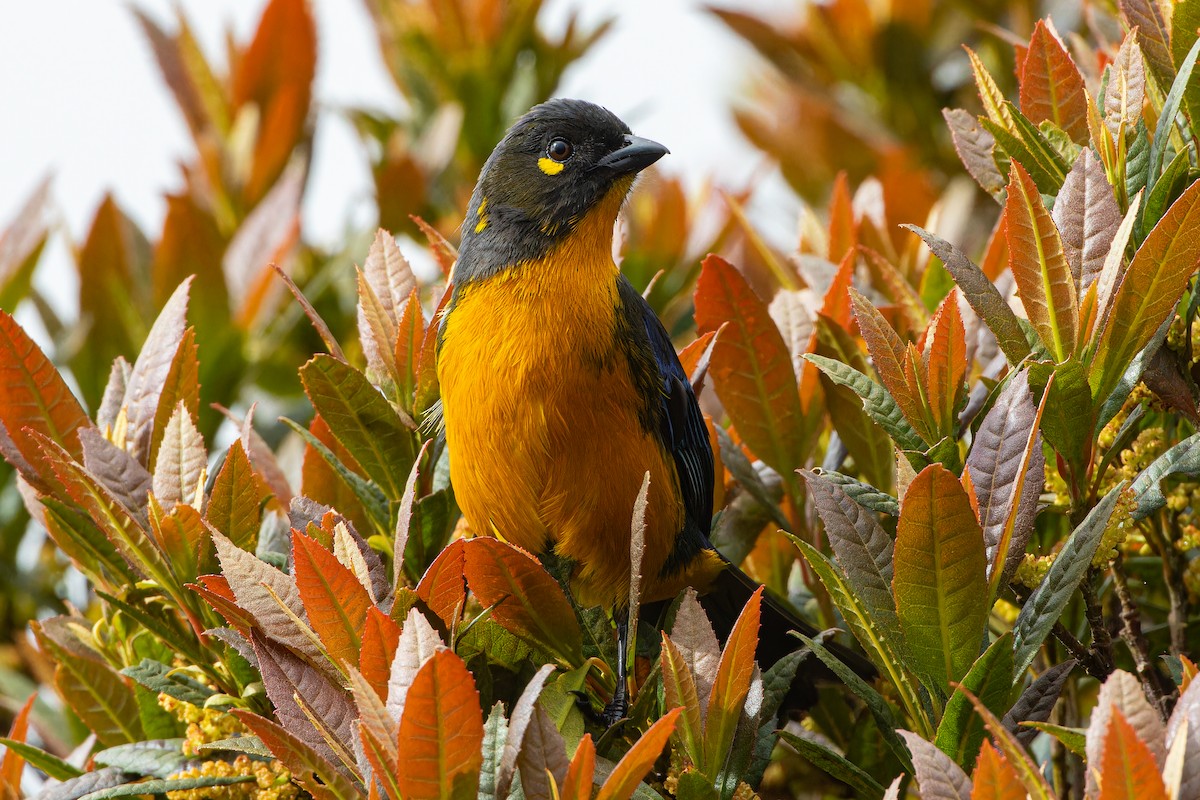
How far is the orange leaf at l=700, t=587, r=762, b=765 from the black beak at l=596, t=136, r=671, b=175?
1.67 metres

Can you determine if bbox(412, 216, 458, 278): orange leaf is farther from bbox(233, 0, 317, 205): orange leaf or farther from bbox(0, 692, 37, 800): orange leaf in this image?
bbox(233, 0, 317, 205): orange leaf

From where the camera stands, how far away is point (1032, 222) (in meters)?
1.91

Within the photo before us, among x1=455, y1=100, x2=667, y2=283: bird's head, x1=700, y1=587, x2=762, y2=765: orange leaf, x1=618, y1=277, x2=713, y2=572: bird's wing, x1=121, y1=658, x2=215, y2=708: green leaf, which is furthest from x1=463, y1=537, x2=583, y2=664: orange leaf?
x1=455, y1=100, x2=667, y2=283: bird's head

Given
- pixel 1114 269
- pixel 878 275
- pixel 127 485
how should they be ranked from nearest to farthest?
pixel 1114 269, pixel 127 485, pixel 878 275

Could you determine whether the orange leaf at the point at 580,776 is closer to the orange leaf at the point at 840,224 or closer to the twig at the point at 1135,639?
the twig at the point at 1135,639

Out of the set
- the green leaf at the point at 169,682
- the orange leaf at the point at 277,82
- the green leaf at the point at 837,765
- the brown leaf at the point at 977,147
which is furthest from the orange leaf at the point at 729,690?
the orange leaf at the point at 277,82

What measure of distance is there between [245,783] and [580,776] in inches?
33.6

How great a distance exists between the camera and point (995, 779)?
1.41 metres

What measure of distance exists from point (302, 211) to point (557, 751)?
288cm

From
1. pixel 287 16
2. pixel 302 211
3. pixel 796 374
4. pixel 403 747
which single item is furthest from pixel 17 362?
pixel 287 16

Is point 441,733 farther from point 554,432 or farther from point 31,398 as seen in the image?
point 31,398

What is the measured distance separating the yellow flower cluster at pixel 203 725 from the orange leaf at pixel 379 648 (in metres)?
0.55

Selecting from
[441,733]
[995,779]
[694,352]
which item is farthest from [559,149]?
[995,779]

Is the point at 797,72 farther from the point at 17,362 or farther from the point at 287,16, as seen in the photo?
the point at 17,362
